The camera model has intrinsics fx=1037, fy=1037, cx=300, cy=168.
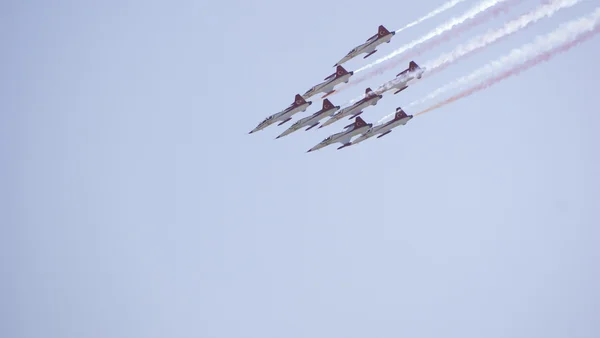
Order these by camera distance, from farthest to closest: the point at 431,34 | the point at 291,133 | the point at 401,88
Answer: the point at 291,133 → the point at 401,88 → the point at 431,34

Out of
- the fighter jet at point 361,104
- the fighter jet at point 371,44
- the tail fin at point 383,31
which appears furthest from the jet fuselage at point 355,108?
the tail fin at point 383,31

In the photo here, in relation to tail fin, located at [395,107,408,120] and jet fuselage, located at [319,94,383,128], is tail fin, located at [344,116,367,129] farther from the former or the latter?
tail fin, located at [395,107,408,120]

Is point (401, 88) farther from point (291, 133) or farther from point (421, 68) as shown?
point (291, 133)

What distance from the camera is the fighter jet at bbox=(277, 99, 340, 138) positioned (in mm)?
94938

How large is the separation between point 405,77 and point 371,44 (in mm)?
4475

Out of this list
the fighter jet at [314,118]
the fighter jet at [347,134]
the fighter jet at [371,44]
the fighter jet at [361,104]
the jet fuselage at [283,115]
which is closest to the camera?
the fighter jet at [371,44]

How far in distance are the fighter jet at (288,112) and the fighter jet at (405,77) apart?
957cm

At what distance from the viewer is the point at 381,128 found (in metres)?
91.9

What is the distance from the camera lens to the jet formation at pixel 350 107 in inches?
3575

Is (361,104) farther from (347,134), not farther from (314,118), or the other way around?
(314,118)

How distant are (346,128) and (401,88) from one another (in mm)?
6609

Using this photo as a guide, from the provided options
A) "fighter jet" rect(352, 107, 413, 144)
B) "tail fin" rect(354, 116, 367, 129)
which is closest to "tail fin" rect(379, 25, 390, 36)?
"fighter jet" rect(352, 107, 413, 144)

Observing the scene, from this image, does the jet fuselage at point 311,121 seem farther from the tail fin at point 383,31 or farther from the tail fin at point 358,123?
the tail fin at point 383,31

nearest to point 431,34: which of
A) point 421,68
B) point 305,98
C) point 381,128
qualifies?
point 421,68
